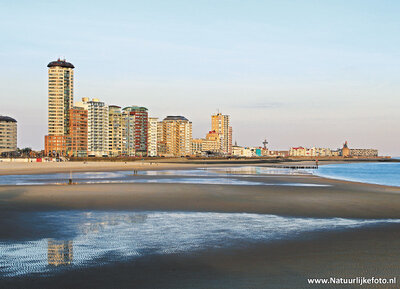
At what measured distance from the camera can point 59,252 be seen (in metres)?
12.2

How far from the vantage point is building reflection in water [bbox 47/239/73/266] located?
11.2m

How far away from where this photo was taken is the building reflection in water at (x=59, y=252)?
11156 mm

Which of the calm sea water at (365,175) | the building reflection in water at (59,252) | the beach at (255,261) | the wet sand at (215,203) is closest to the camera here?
the beach at (255,261)

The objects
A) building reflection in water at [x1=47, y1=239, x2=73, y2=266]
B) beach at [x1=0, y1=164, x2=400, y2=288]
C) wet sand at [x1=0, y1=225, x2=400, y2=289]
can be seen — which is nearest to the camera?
wet sand at [x1=0, y1=225, x2=400, y2=289]

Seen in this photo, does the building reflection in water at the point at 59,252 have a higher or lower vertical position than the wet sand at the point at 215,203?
higher

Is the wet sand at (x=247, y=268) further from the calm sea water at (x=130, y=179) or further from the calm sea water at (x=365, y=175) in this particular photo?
the calm sea water at (x=365, y=175)

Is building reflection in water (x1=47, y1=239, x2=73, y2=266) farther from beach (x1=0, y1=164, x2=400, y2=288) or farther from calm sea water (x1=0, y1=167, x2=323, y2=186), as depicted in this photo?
calm sea water (x1=0, y1=167, x2=323, y2=186)

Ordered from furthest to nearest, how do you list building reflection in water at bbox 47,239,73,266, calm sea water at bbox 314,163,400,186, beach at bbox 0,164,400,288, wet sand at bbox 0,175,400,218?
1. calm sea water at bbox 314,163,400,186
2. wet sand at bbox 0,175,400,218
3. building reflection in water at bbox 47,239,73,266
4. beach at bbox 0,164,400,288

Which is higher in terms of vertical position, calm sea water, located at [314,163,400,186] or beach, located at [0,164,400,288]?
beach, located at [0,164,400,288]

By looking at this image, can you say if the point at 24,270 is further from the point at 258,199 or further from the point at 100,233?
the point at 258,199

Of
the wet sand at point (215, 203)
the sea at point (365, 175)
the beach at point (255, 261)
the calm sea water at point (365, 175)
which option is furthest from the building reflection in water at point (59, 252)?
the calm sea water at point (365, 175)

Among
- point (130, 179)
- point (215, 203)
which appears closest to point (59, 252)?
point (215, 203)

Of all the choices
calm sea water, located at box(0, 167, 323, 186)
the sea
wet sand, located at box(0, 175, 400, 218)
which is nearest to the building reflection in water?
wet sand, located at box(0, 175, 400, 218)

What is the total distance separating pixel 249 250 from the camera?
12.7m
